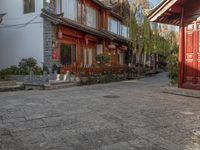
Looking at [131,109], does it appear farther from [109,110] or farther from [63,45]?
[63,45]

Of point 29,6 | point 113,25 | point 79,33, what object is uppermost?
point 113,25

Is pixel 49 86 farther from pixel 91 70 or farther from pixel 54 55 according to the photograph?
pixel 91 70

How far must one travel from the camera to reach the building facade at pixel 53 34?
1586 cm

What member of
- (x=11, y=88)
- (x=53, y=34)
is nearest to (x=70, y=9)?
(x=53, y=34)

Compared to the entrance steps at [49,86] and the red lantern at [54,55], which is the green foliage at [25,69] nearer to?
the red lantern at [54,55]

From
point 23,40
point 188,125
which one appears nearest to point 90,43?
point 23,40

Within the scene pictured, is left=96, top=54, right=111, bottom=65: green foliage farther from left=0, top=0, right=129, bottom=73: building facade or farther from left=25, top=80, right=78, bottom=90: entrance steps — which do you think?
left=25, top=80, right=78, bottom=90: entrance steps

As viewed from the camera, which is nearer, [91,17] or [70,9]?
[70,9]

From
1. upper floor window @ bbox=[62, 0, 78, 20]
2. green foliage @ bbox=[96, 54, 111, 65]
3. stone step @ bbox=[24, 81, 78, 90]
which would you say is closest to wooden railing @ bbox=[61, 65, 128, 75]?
green foliage @ bbox=[96, 54, 111, 65]

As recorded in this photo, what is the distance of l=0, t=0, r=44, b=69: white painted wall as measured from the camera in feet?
52.9

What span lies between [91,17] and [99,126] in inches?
699

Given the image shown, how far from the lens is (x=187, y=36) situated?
10.9 meters

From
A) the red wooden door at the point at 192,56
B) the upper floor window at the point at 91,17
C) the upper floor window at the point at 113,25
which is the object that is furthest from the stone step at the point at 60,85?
the upper floor window at the point at 113,25

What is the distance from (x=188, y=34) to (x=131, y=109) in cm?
518
